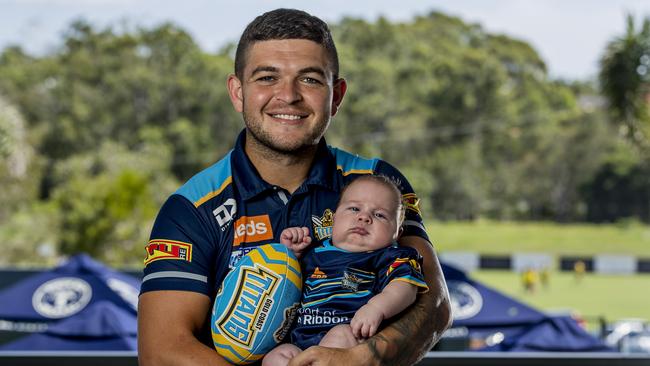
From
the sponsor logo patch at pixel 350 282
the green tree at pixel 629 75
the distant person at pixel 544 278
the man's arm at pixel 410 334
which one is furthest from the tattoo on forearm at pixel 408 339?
the distant person at pixel 544 278

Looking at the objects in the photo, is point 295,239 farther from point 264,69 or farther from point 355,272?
point 264,69

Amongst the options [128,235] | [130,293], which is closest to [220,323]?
[130,293]

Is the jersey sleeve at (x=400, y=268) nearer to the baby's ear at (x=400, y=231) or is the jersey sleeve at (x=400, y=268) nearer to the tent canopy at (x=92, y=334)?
the baby's ear at (x=400, y=231)

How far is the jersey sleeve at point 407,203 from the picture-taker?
248 cm

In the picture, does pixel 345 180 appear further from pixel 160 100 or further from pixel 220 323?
pixel 160 100

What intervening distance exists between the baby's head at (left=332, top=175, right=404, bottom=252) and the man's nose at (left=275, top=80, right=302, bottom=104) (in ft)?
0.79

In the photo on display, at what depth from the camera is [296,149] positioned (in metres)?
2.38

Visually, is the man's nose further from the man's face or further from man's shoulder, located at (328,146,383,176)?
man's shoulder, located at (328,146,383,176)

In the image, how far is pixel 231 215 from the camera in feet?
7.59

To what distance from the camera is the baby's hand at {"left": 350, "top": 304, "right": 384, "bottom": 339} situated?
7.11 feet

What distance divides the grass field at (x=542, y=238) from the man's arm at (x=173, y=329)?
150 ft

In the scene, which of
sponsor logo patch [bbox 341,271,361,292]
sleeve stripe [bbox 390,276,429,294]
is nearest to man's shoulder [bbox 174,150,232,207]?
sponsor logo patch [bbox 341,271,361,292]

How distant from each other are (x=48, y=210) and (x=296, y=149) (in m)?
32.1

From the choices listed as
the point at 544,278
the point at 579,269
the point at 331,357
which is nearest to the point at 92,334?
the point at 331,357
